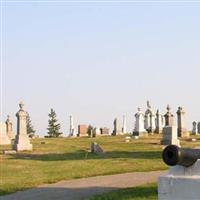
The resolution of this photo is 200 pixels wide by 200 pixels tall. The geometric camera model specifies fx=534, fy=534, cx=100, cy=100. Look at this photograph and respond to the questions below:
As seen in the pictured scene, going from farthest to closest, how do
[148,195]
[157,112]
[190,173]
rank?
[157,112] < [148,195] < [190,173]

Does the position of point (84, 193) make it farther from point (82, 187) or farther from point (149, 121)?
point (149, 121)

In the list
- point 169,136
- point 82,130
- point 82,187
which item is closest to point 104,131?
point 82,130

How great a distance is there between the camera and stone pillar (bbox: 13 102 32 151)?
1192 inches

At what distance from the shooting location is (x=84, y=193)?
13.0 meters

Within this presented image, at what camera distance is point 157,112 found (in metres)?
52.5

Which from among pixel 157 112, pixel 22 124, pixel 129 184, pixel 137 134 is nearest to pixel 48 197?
pixel 129 184

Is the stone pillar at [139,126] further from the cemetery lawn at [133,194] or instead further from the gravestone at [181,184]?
the gravestone at [181,184]

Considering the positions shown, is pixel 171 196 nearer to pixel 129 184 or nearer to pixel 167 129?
pixel 129 184

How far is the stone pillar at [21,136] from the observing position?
30266 mm

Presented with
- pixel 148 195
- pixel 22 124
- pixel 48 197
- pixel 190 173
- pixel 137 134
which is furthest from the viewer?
pixel 137 134

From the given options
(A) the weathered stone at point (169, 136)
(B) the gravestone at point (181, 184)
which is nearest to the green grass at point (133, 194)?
(B) the gravestone at point (181, 184)

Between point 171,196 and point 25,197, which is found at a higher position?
point 171,196

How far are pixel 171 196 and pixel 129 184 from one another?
886cm

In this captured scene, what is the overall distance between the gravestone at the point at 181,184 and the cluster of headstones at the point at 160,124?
2626cm
